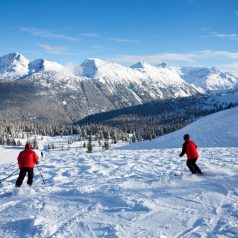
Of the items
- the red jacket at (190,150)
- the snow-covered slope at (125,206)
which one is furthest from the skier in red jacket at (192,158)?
the snow-covered slope at (125,206)

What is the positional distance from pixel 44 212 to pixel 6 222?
5.38ft

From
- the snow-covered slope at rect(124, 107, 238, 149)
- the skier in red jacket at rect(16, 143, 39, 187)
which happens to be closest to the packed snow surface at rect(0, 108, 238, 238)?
the skier in red jacket at rect(16, 143, 39, 187)

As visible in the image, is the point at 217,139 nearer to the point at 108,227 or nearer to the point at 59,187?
the point at 59,187

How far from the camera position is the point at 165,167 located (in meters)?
25.8

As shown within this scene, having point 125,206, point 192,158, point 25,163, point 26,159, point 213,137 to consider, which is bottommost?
point 213,137

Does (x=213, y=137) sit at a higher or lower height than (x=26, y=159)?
lower

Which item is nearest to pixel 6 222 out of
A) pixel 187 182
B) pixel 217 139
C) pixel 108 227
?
pixel 108 227

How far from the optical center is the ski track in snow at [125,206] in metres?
12.0

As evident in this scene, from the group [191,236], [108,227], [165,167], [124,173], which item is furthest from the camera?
[165,167]

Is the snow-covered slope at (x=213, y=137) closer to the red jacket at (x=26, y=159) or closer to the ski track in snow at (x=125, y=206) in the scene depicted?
the ski track in snow at (x=125, y=206)

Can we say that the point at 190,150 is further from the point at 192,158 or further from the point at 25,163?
the point at 25,163

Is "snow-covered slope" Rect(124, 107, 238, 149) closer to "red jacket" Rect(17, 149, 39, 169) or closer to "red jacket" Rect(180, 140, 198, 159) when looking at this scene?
"red jacket" Rect(180, 140, 198, 159)

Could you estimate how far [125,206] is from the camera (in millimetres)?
14773

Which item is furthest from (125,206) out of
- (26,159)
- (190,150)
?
(190,150)
